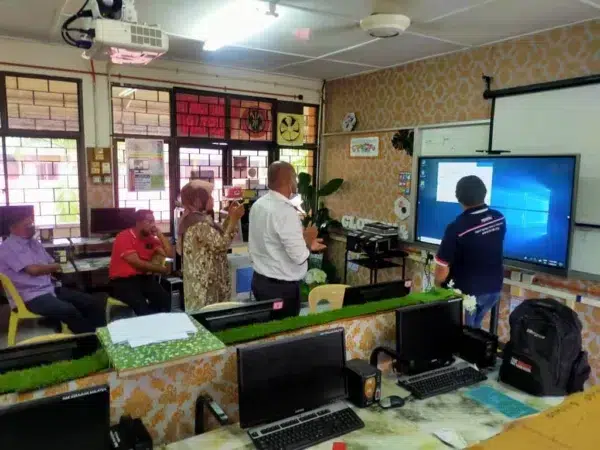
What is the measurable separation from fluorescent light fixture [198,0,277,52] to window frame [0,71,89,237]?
1661mm

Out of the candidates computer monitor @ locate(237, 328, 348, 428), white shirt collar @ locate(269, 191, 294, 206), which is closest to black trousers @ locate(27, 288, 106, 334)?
white shirt collar @ locate(269, 191, 294, 206)

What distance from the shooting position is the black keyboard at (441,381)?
1.97 meters

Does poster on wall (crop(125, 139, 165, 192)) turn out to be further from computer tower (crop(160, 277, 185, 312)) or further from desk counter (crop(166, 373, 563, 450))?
desk counter (crop(166, 373, 563, 450))

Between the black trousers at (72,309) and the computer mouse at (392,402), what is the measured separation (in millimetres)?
2746

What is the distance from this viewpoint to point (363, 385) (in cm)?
183

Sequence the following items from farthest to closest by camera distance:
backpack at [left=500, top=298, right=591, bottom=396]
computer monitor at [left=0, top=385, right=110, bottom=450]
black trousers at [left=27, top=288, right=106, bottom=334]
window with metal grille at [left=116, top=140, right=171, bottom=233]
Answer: window with metal grille at [left=116, top=140, right=171, bottom=233] < black trousers at [left=27, top=288, right=106, bottom=334] < backpack at [left=500, top=298, right=591, bottom=396] < computer monitor at [left=0, top=385, right=110, bottom=450]

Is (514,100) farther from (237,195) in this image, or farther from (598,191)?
(237,195)

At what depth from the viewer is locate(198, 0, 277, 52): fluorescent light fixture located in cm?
326

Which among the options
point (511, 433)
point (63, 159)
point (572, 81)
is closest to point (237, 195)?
point (63, 159)

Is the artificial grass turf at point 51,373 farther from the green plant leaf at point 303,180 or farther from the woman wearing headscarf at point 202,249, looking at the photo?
the green plant leaf at point 303,180

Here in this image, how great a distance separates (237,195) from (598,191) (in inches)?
155

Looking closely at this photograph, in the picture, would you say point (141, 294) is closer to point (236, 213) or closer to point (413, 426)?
point (236, 213)

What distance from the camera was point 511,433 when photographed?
514 millimetres

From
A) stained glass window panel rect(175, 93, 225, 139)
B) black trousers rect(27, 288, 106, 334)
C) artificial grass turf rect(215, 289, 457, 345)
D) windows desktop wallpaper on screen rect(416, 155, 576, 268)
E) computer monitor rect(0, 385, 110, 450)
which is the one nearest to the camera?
computer monitor rect(0, 385, 110, 450)
